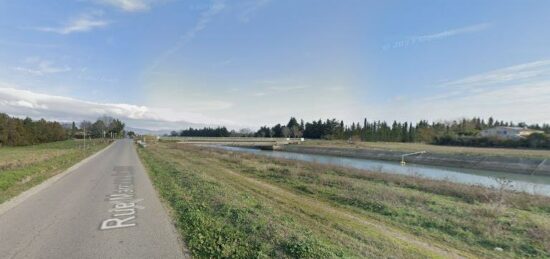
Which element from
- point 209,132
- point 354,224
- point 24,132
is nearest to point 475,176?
point 354,224

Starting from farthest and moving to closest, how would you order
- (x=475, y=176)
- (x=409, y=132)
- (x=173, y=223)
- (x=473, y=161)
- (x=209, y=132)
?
(x=209, y=132) → (x=409, y=132) → (x=473, y=161) → (x=475, y=176) → (x=173, y=223)

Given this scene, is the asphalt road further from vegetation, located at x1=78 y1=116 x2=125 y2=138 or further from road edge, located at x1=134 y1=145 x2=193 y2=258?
vegetation, located at x1=78 y1=116 x2=125 y2=138

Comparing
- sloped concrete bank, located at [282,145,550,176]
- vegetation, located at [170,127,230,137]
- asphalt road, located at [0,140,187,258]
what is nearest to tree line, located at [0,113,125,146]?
vegetation, located at [170,127,230,137]

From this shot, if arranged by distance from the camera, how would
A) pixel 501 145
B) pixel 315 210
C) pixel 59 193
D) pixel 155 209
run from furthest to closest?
1. pixel 501 145
2. pixel 59 193
3. pixel 315 210
4. pixel 155 209

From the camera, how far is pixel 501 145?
63.3m

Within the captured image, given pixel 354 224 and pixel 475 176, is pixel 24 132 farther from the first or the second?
pixel 475 176

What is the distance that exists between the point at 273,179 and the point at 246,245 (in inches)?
477

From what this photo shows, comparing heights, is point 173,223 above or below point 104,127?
below

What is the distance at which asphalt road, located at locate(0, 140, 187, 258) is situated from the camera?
532 centimetres

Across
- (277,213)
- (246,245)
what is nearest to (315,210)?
(277,213)

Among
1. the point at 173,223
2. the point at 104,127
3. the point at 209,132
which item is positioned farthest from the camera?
the point at 209,132

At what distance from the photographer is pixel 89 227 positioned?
6688 mm

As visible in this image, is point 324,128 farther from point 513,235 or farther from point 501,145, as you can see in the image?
point 513,235

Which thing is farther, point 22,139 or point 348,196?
point 22,139
